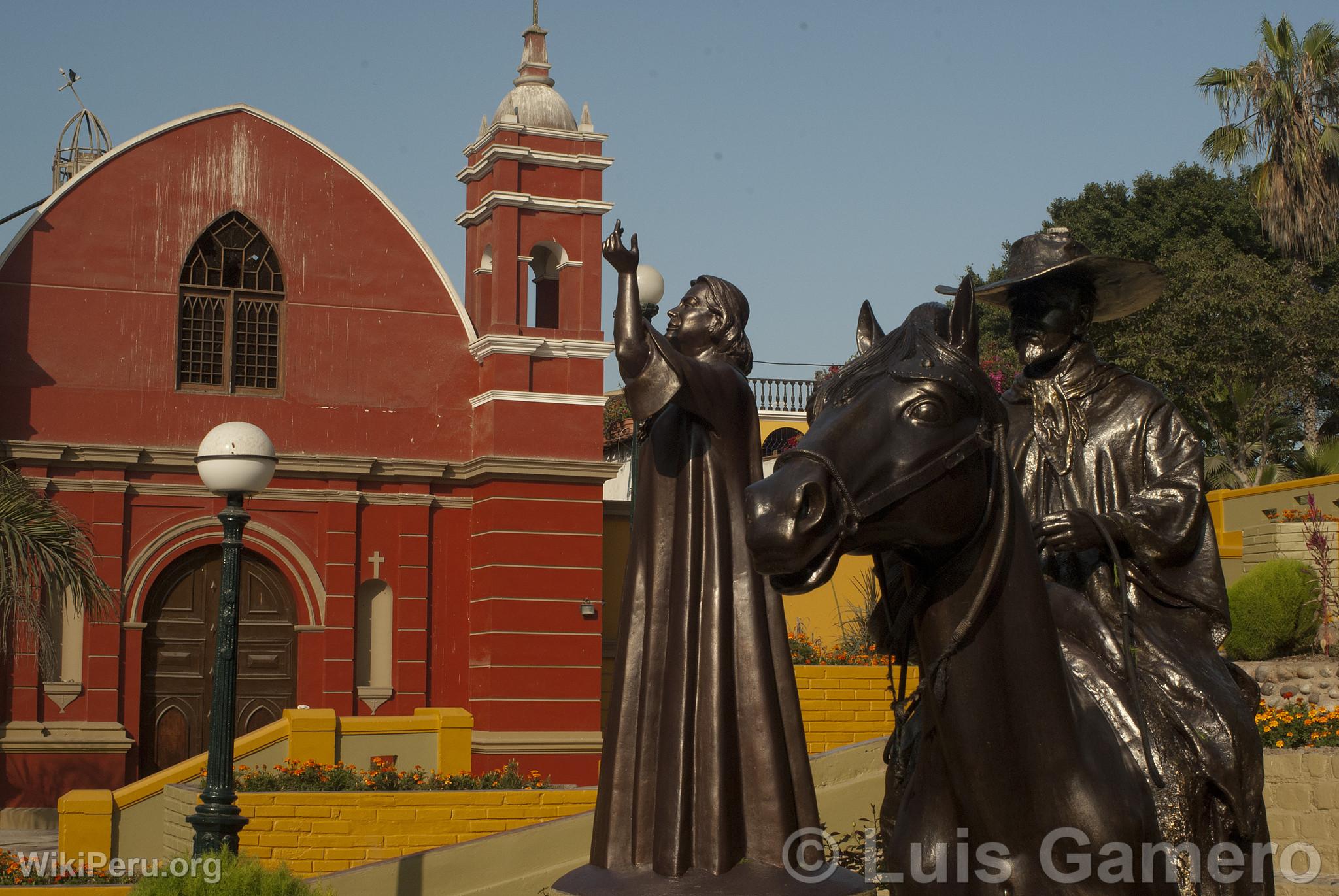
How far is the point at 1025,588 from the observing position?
335 centimetres

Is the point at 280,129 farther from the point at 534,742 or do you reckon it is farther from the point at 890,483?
the point at 890,483

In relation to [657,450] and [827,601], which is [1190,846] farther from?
[827,601]

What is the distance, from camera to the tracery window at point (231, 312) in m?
21.1

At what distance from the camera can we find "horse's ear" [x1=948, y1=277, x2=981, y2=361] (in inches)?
131

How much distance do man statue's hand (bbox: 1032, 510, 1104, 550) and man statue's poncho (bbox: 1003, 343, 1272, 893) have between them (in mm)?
108

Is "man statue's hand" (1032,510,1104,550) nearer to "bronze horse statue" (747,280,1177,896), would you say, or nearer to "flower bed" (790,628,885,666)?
"bronze horse statue" (747,280,1177,896)

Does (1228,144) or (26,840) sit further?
(1228,144)

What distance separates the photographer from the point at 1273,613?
61.3 ft

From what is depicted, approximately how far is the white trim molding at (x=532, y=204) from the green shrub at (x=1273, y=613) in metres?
10.1

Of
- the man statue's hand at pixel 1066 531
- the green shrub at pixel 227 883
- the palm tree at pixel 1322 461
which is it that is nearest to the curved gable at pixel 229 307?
the green shrub at pixel 227 883

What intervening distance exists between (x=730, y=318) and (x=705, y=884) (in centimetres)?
267

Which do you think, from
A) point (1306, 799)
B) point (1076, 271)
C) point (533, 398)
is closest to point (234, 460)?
point (1076, 271)

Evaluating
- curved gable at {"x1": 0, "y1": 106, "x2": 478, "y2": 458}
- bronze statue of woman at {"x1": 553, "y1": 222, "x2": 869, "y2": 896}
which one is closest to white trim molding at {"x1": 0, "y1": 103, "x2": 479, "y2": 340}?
curved gable at {"x1": 0, "y1": 106, "x2": 478, "y2": 458}

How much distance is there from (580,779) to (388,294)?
7.17 metres
